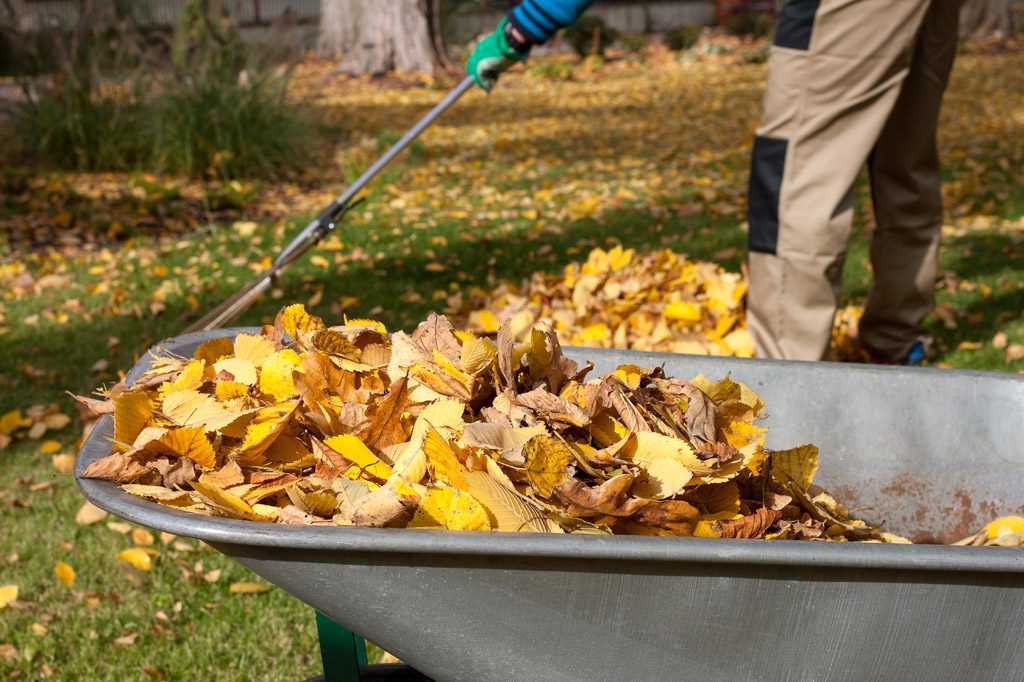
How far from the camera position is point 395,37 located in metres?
14.3

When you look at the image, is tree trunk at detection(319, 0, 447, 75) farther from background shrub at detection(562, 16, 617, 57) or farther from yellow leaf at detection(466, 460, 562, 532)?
yellow leaf at detection(466, 460, 562, 532)

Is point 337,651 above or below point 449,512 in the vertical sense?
below

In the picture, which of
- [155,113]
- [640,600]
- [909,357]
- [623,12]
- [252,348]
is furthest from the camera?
[623,12]

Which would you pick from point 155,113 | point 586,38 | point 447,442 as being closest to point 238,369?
point 447,442

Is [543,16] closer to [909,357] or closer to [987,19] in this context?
[909,357]

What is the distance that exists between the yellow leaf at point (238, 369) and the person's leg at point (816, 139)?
1.77 metres

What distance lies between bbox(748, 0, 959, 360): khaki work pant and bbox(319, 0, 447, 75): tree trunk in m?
11.9

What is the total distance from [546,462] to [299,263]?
4.14 m

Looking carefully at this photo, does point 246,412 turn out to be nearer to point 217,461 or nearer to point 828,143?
point 217,461

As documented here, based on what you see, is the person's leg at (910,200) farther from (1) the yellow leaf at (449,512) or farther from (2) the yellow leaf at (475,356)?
(1) the yellow leaf at (449,512)

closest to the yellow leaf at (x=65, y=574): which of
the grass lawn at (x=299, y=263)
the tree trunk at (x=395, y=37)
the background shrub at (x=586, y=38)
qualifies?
the grass lawn at (x=299, y=263)

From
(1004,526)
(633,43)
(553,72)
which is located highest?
(1004,526)

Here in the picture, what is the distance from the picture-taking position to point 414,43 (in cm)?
1429

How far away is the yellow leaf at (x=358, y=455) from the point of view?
1400 mm
